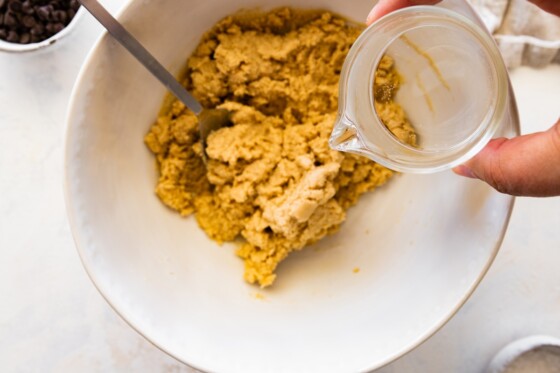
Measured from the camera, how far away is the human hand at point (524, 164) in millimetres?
936

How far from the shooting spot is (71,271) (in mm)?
1489

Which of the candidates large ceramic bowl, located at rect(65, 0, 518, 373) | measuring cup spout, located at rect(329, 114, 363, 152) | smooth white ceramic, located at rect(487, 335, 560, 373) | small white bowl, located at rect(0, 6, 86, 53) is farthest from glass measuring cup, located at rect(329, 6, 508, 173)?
small white bowl, located at rect(0, 6, 86, 53)

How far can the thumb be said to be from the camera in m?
0.94

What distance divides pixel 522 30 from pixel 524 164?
707 millimetres

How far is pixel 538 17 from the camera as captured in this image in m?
1.49

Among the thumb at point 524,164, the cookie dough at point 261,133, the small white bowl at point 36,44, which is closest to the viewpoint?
the thumb at point 524,164

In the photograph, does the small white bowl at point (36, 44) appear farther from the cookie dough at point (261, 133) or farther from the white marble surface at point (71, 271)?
the cookie dough at point (261, 133)

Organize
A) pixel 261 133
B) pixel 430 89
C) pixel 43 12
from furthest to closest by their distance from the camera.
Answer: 1. pixel 43 12
2. pixel 261 133
3. pixel 430 89

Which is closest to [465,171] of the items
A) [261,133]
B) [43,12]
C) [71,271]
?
[261,133]

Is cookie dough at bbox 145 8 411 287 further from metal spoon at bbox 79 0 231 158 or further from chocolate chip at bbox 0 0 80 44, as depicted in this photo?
chocolate chip at bbox 0 0 80 44

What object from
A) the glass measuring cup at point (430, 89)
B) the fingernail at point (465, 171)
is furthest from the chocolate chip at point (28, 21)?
the fingernail at point (465, 171)

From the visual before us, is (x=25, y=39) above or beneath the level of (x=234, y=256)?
above

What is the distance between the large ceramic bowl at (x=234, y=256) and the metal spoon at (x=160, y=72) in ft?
0.13

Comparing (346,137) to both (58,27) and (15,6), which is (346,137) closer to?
(58,27)
